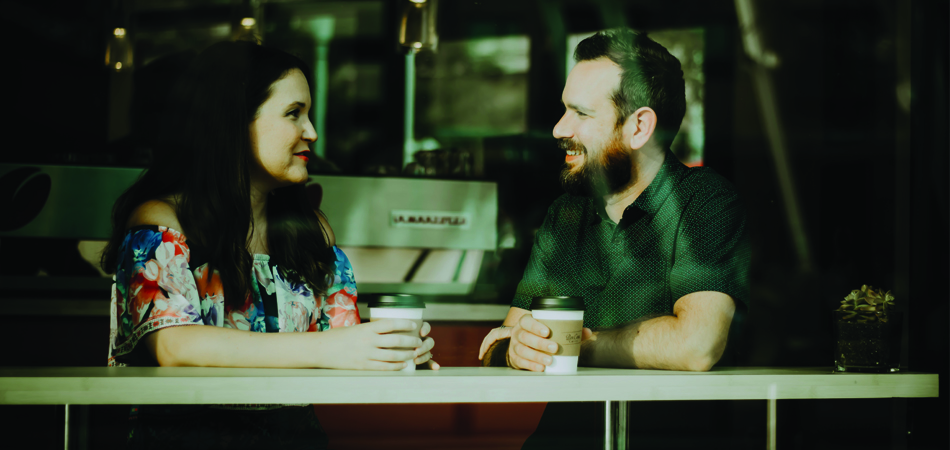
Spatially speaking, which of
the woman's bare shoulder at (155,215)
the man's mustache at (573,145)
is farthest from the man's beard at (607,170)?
the woman's bare shoulder at (155,215)

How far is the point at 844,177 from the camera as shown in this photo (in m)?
2.05

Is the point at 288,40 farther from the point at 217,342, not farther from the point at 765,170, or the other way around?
the point at 217,342

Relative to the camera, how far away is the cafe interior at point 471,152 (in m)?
1.74

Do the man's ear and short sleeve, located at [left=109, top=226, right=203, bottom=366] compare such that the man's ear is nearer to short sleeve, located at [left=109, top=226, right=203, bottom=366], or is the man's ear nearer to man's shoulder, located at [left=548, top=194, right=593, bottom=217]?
man's shoulder, located at [left=548, top=194, right=593, bottom=217]

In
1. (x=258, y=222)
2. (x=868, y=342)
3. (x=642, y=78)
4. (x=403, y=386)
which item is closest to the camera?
(x=403, y=386)

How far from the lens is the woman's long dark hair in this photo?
1.20 meters

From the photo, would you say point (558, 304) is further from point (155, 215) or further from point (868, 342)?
point (155, 215)

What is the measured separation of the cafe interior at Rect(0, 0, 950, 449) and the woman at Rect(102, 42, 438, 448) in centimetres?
62

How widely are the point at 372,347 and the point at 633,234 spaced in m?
0.68

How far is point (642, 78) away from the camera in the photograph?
1579mm

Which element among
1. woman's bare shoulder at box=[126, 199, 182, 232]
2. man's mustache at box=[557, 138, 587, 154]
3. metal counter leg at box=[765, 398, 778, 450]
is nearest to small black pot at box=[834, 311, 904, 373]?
metal counter leg at box=[765, 398, 778, 450]

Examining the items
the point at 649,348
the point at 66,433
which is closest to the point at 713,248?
the point at 649,348

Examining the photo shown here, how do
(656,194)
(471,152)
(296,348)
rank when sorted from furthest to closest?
(471,152) → (656,194) → (296,348)

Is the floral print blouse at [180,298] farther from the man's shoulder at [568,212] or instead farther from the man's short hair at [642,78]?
the man's short hair at [642,78]
